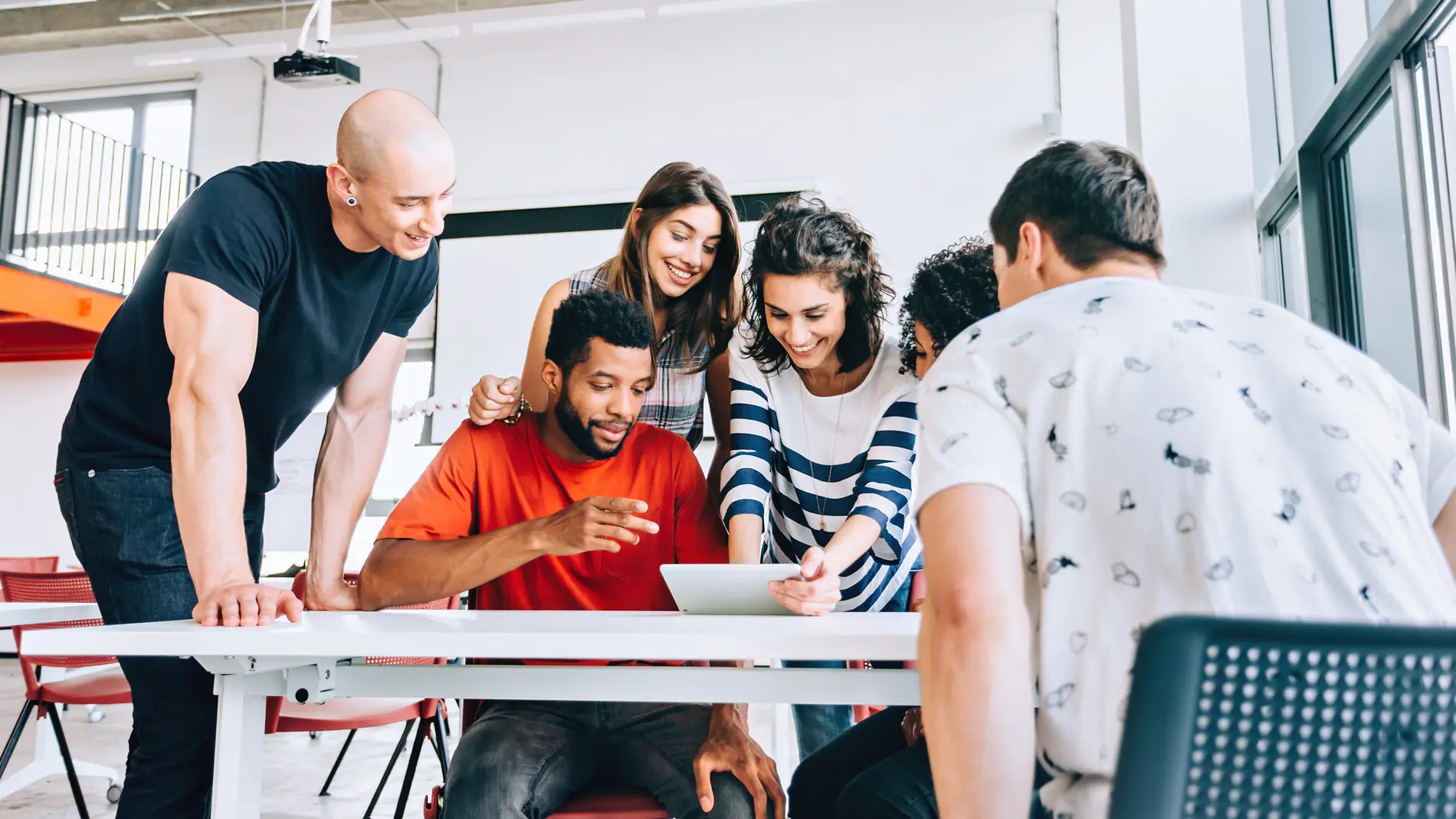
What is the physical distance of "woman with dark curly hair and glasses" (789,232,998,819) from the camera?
122cm

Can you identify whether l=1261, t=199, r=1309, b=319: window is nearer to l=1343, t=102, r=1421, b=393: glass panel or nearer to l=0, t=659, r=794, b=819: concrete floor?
l=1343, t=102, r=1421, b=393: glass panel

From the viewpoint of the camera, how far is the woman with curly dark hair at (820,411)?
5.91 ft

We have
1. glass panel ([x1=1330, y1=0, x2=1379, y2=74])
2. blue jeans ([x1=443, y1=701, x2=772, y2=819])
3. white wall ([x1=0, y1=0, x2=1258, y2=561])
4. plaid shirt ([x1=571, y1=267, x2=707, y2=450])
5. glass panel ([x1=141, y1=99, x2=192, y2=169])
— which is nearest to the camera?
blue jeans ([x1=443, y1=701, x2=772, y2=819])

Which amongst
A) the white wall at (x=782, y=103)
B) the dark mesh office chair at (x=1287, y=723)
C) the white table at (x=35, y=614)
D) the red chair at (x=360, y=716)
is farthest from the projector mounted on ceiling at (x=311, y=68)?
the dark mesh office chair at (x=1287, y=723)

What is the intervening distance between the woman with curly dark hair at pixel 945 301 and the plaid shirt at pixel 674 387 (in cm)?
48

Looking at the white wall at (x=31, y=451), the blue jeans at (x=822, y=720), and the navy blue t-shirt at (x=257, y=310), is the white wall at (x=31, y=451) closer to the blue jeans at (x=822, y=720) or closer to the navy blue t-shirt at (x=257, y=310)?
the navy blue t-shirt at (x=257, y=310)

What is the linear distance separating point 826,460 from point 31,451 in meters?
7.99

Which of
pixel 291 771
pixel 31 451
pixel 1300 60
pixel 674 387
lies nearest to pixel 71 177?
pixel 31 451

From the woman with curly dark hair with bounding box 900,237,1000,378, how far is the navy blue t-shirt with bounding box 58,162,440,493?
959 mm

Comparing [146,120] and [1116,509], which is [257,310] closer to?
[1116,509]

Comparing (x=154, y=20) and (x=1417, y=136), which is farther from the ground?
(x=154, y=20)

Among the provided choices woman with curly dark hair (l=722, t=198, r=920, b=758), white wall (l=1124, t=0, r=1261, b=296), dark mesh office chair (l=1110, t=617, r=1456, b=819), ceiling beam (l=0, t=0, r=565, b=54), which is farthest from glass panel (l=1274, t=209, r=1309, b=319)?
ceiling beam (l=0, t=0, r=565, b=54)

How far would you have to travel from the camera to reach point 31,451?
772cm

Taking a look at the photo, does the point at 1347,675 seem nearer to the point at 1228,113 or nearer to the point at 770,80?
the point at 1228,113
